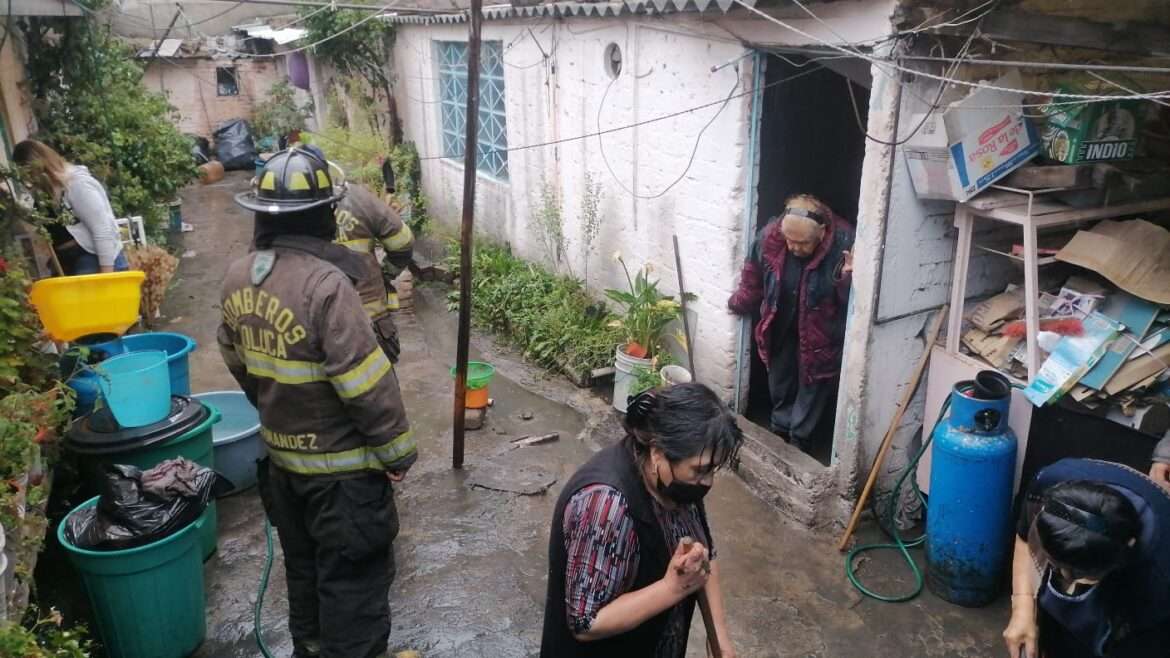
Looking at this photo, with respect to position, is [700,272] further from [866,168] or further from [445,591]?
[445,591]

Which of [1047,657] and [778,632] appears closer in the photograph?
[1047,657]

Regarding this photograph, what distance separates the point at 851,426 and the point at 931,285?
0.94m

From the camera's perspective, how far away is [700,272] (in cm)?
573

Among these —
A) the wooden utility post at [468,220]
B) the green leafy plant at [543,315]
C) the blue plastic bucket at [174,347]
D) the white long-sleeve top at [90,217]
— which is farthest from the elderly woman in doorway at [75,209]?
the green leafy plant at [543,315]

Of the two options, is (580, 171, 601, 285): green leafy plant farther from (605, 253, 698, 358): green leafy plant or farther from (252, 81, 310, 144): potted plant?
(252, 81, 310, 144): potted plant

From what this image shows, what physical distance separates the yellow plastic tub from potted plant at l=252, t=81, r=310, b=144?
12.2 m

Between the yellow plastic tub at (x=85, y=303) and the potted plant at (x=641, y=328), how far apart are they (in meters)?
3.29

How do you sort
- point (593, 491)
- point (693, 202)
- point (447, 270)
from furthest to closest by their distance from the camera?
point (447, 270) < point (693, 202) < point (593, 491)

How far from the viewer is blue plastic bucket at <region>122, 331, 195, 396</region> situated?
505 cm

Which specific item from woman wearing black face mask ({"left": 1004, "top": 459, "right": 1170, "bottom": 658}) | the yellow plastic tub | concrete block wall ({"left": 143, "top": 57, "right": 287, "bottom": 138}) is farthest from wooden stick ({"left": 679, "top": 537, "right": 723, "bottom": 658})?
concrete block wall ({"left": 143, "top": 57, "right": 287, "bottom": 138})

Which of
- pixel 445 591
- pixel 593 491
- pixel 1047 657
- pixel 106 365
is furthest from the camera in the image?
pixel 445 591

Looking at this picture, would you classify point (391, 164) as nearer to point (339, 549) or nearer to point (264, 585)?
point (264, 585)

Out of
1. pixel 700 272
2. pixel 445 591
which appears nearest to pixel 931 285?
pixel 700 272

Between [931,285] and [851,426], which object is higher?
[931,285]
